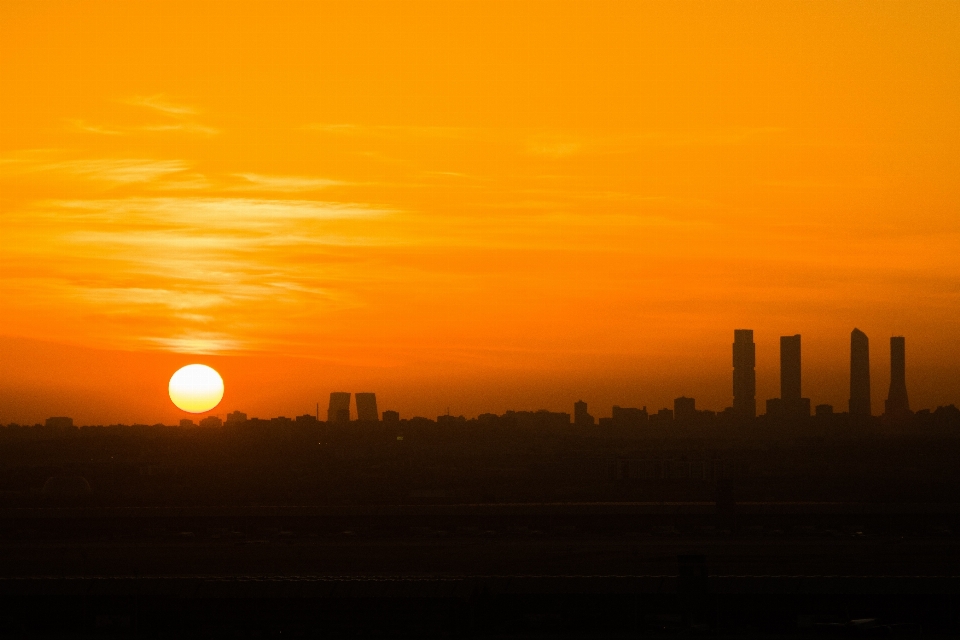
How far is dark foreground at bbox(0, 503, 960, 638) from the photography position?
26312 millimetres

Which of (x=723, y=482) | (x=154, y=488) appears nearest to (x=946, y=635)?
(x=723, y=482)

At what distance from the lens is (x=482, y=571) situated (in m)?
38.8

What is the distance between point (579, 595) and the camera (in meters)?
27.2

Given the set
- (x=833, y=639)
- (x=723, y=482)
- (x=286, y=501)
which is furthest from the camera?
(x=286, y=501)

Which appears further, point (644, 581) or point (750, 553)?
point (750, 553)

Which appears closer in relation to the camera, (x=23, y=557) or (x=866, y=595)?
(x=866, y=595)

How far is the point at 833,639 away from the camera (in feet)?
77.9

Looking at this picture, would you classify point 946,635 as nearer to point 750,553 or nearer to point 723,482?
point 750,553

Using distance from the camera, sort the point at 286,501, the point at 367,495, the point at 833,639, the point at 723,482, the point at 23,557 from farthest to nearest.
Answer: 1. the point at 367,495
2. the point at 286,501
3. the point at 723,482
4. the point at 23,557
5. the point at 833,639

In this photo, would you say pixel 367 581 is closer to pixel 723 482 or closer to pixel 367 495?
pixel 723 482

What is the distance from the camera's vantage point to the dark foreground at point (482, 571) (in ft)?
86.3

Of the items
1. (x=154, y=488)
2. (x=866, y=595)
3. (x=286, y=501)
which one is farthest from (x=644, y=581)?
(x=154, y=488)

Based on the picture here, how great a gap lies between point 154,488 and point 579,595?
70815 millimetres

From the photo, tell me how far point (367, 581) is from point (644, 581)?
21.5 ft
